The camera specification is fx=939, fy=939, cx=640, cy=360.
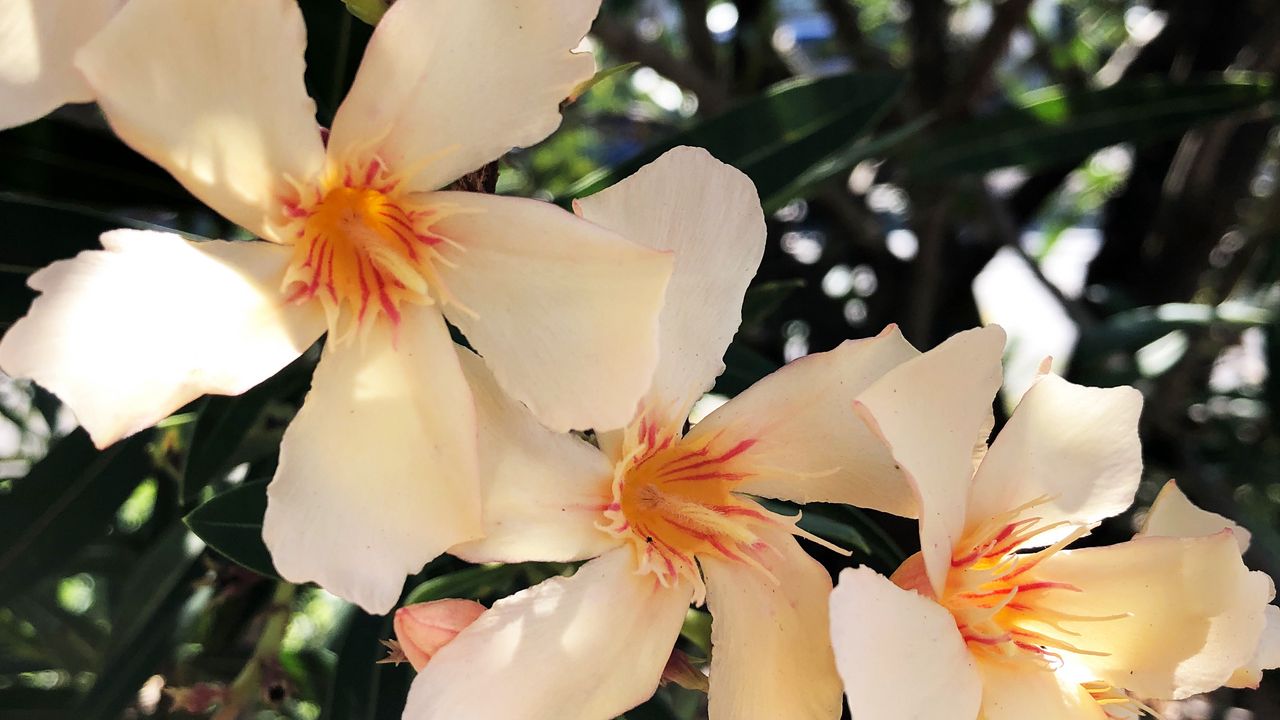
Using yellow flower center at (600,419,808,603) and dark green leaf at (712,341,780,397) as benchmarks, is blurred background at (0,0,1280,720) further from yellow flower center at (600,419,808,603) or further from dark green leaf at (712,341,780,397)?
yellow flower center at (600,419,808,603)

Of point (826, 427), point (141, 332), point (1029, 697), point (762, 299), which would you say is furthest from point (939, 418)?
point (762, 299)

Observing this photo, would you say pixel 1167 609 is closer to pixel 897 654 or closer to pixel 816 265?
pixel 897 654

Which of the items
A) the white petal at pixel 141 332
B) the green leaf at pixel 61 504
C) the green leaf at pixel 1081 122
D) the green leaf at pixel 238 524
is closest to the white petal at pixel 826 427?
the white petal at pixel 141 332

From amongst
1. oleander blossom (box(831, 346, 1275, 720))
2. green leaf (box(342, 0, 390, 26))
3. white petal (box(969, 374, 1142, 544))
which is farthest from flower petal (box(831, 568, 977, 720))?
green leaf (box(342, 0, 390, 26))

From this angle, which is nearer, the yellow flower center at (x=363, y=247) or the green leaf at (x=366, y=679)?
the yellow flower center at (x=363, y=247)

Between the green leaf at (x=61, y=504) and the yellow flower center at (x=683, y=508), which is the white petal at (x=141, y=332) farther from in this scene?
the green leaf at (x=61, y=504)

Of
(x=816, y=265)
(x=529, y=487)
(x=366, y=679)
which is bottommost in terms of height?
(x=816, y=265)

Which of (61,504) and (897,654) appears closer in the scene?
(897,654)
